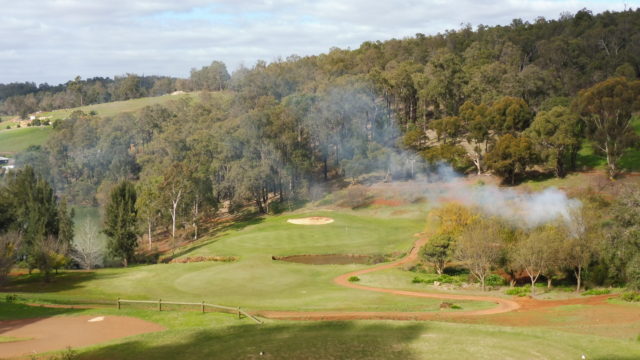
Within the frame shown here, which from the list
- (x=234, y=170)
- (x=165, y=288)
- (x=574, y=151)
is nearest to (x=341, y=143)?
(x=234, y=170)

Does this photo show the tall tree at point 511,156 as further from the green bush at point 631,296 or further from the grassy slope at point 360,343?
the grassy slope at point 360,343

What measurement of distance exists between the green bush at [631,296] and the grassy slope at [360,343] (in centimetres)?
1259

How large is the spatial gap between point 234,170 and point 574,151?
1989 inches

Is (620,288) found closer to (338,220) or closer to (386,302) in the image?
(386,302)

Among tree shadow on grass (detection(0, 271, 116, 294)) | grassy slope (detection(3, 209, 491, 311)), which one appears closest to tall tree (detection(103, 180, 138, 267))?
grassy slope (detection(3, 209, 491, 311))

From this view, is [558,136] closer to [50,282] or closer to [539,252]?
[539,252]

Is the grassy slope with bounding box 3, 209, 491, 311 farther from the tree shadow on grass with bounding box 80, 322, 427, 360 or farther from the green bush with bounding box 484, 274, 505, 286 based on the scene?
the green bush with bounding box 484, 274, 505, 286

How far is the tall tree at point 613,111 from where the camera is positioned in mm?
77375

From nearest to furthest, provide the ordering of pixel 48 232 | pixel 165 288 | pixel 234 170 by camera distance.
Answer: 1. pixel 165 288
2. pixel 48 232
3. pixel 234 170

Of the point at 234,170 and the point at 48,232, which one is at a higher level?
the point at 234,170

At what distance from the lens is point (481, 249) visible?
46656 mm

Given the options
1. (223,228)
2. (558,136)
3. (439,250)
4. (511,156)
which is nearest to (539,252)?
(439,250)

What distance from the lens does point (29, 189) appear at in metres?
67.1

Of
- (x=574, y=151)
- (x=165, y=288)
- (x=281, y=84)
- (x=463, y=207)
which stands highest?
(x=281, y=84)
